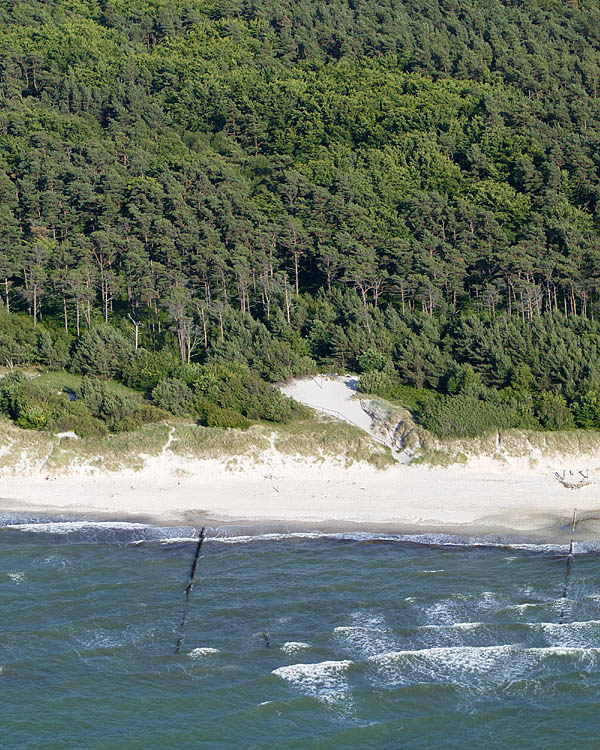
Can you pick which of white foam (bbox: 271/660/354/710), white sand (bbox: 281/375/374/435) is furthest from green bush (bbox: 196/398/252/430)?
white foam (bbox: 271/660/354/710)

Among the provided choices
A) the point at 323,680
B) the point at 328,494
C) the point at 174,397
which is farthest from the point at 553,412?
the point at 323,680

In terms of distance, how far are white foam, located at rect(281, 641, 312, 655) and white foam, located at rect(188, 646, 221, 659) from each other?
5.70 feet

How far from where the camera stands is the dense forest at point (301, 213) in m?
39.3

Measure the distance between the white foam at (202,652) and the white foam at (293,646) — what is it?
174cm

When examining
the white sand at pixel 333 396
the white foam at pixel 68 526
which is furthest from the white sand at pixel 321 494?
the white sand at pixel 333 396

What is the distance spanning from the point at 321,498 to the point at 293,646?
979cm

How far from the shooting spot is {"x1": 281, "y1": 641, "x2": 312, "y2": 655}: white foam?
21.4m

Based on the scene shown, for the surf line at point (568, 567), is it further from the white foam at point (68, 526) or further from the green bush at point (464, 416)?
the white foam at point (68, 526)

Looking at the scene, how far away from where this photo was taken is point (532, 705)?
1934cm

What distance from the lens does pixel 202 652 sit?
70.2 feet

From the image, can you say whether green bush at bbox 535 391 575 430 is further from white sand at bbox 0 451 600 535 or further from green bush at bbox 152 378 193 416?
green bush at bbox 152 378 193 416

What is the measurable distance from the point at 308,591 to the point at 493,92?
6456cm

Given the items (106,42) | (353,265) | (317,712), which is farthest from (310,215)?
(106,42)

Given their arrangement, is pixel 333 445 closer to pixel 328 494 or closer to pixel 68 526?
pixel 328 494
